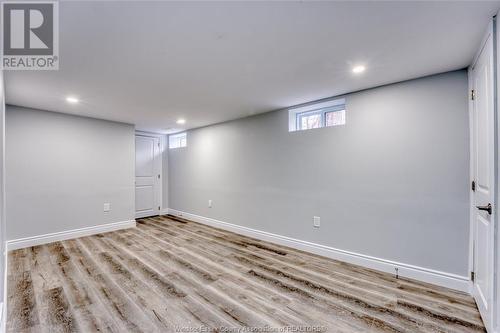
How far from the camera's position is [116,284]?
2.39m

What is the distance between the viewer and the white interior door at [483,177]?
1597 millimetres

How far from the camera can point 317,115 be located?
11.2 feet

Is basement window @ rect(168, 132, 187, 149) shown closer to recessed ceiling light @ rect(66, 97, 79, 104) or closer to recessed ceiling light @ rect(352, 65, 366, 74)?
recessed ceiling light @ rect(66, 97, 79, 104)

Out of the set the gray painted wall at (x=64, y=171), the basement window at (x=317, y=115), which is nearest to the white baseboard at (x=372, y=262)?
the basement window at (x=317, y=115)

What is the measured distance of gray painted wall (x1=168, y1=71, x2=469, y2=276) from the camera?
230 centimetres

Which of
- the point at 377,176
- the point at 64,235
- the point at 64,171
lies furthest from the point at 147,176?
the point at 377,176

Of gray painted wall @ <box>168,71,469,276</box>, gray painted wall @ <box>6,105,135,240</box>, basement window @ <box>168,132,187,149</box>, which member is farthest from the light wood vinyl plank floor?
basement window @ <box>168,132,187,149</box>

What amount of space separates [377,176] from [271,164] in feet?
5.16

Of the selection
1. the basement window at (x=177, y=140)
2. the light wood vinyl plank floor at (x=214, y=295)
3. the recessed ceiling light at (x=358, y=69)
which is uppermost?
the recessed ceiling light at (x=358, y=69)

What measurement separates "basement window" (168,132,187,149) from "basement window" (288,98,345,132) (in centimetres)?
310

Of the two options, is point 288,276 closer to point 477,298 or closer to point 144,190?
point 477,298

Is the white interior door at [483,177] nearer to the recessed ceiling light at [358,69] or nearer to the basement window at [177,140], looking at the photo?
the recessed ceiling light at [358,69]

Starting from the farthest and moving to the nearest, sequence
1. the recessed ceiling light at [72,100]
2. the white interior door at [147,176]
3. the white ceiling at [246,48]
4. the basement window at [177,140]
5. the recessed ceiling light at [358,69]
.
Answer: the basement window at [177,140]
the white interior door at [147,176]
the recessed ceiling light at [72,100]
the recessed ceiling light at [358,69]
the white ceiling at [246,48]

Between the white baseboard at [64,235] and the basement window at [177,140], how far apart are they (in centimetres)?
216
